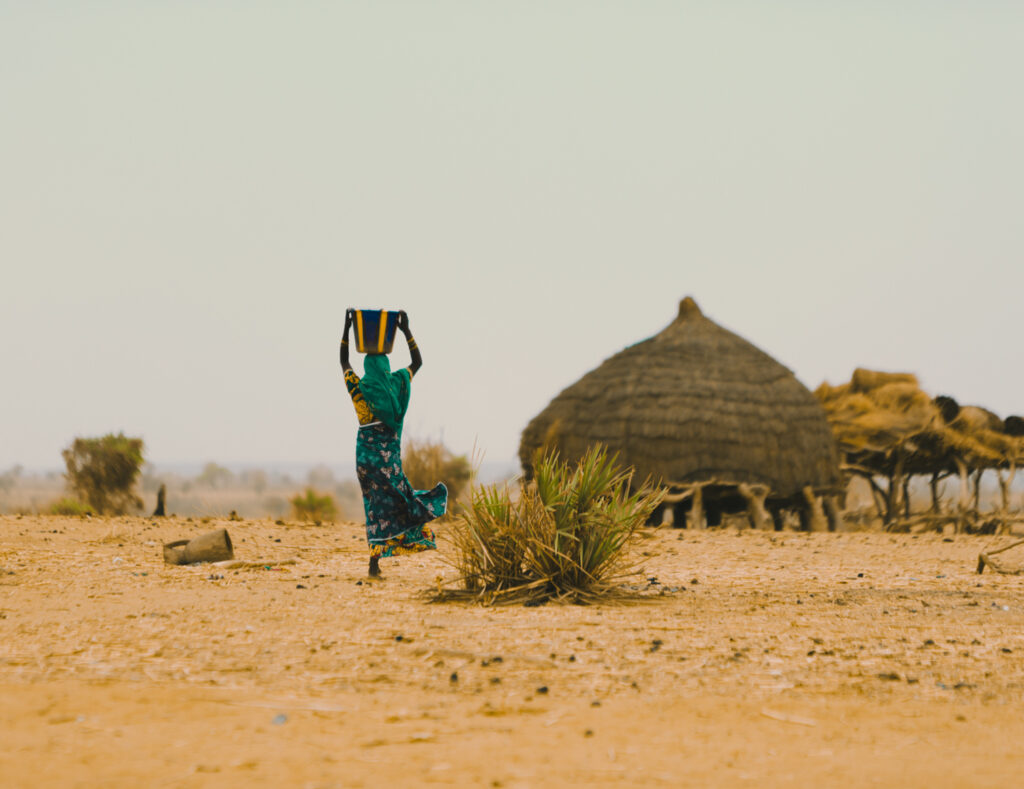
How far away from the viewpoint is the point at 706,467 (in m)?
14.6

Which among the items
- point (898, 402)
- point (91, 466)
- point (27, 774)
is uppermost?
point (898, 402)

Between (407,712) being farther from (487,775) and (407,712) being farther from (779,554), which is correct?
(779,554)

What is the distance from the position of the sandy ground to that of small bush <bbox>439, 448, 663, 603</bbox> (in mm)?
421

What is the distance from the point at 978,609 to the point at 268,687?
482 centimetres

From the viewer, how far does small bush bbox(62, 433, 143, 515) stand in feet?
59.6

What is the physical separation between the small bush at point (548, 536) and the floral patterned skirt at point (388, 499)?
0.88m

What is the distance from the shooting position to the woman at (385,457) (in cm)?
746

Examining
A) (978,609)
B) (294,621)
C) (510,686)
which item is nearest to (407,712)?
(510,686)

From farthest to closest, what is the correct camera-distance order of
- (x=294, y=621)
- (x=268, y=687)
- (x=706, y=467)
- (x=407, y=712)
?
(x=706, y=467) → (x=294, y=621) → (x=268, y=687) → (x=407, y=712)

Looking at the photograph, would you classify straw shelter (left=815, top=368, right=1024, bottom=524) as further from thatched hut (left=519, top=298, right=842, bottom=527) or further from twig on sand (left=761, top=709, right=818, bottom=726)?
twig on sand (left=761, top=709, right=818, bottom=726)

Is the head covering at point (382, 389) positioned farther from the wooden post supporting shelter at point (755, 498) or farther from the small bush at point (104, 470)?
the small bush at point (104, 470)

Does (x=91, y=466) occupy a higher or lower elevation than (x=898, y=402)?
lower

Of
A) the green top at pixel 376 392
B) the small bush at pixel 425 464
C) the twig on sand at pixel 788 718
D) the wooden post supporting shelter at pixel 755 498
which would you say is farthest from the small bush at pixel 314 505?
the twig on sand at pixel 788 718

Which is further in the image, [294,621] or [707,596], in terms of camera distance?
[707,596]
